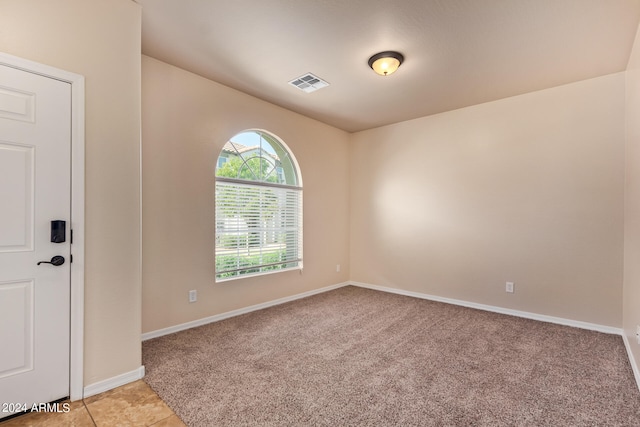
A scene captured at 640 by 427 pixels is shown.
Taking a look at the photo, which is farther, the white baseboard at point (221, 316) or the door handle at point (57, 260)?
the white baseboard at point (221, 316)

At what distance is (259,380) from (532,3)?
3370mm

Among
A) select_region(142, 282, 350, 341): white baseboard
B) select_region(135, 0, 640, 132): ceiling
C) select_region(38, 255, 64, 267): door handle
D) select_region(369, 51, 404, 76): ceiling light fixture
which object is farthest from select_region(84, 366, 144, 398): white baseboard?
select_region(369, 51, 404, 76): ceiling light fixture

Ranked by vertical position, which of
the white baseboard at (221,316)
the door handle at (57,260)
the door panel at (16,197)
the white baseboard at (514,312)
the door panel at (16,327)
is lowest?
the white baseboard at (514,312)

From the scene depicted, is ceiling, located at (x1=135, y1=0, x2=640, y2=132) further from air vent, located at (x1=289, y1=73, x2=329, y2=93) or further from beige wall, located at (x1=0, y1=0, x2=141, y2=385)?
beige wall, located at (x1=0, y1=0, x2=141, y2=385)

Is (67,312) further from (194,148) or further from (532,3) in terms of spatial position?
(532,3)

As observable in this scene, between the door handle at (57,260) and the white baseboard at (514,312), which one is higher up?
the door handle at (57,260)

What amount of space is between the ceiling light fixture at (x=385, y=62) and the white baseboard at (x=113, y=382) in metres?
3.27

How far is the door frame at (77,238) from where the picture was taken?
6.43 feet

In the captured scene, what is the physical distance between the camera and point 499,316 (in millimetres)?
3682

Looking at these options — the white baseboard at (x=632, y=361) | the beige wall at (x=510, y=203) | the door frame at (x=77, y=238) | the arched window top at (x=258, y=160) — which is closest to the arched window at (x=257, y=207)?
the arched window top at (x=258, y=160)

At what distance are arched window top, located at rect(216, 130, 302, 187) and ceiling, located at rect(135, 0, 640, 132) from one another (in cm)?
63

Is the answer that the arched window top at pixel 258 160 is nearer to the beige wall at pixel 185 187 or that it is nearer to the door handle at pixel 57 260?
the beige wall at pixel 185 187

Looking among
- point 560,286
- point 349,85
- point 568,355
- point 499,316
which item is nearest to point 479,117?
point 349,85

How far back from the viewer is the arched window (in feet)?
11.9
